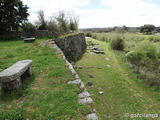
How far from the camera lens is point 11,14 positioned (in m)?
9.05

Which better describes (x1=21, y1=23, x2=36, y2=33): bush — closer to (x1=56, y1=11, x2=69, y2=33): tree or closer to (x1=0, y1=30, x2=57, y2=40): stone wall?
(x1=0, y1=30, x2=57, y2=40): stone wall

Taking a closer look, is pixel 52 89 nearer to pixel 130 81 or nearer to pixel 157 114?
pixel 157 114

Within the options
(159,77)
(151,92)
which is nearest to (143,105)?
(151,92)

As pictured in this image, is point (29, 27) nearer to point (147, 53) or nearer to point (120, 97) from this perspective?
point (120, 97)

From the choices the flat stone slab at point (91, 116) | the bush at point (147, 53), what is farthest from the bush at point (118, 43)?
the flat stone slab at point (91, 116)

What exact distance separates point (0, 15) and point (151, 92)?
1222 centimetres

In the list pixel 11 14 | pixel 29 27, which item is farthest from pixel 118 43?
pixel 11 14

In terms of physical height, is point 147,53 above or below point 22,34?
below

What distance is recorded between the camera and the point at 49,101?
2053 millimetres

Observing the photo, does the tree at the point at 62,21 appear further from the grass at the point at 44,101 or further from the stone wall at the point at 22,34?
the grass at the point at 44,101

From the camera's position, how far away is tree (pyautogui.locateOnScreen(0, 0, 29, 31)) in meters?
8.70

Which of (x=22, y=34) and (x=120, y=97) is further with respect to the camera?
(x=22, y=34)

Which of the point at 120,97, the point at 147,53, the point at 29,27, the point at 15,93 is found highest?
the point at 29,27

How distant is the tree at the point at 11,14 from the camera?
28.6ft
